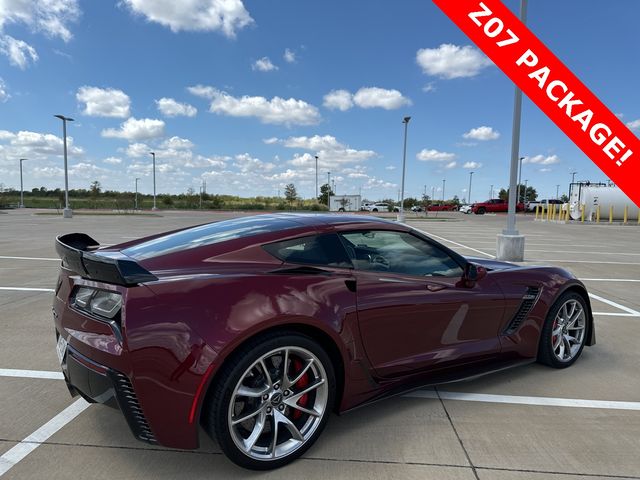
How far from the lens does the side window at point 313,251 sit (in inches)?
101

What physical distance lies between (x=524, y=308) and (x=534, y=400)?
2.28 ft

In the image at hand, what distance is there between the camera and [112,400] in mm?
2156

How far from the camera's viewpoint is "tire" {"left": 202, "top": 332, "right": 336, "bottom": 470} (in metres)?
2.18

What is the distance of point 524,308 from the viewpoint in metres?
3.47

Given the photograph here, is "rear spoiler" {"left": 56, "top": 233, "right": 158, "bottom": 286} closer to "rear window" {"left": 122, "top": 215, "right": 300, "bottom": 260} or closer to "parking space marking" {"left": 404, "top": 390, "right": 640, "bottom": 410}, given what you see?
"rear window" {"left": 122, "top": 215, "right": 300, "bottom": 260}

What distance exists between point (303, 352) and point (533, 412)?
1799 mm

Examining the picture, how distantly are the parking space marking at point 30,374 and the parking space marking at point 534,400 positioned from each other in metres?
2.81

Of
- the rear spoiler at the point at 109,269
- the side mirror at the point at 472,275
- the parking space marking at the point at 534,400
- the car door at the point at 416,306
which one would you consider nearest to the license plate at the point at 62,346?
the rear spoiler at the point at 109,269

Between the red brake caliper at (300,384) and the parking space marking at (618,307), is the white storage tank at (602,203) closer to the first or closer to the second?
the parking space marking at (618,307)

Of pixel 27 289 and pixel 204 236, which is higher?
pixel 204 236

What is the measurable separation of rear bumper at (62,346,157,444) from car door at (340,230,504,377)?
1.28 metres

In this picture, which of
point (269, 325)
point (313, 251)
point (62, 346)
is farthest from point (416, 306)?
point (62, 346)

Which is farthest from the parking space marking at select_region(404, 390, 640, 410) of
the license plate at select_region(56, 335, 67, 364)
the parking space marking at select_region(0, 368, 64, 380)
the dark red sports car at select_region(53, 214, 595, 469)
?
the parking space marking at select_region(0, 368, 64, 380)

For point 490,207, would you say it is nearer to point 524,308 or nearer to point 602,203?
point 602,203
